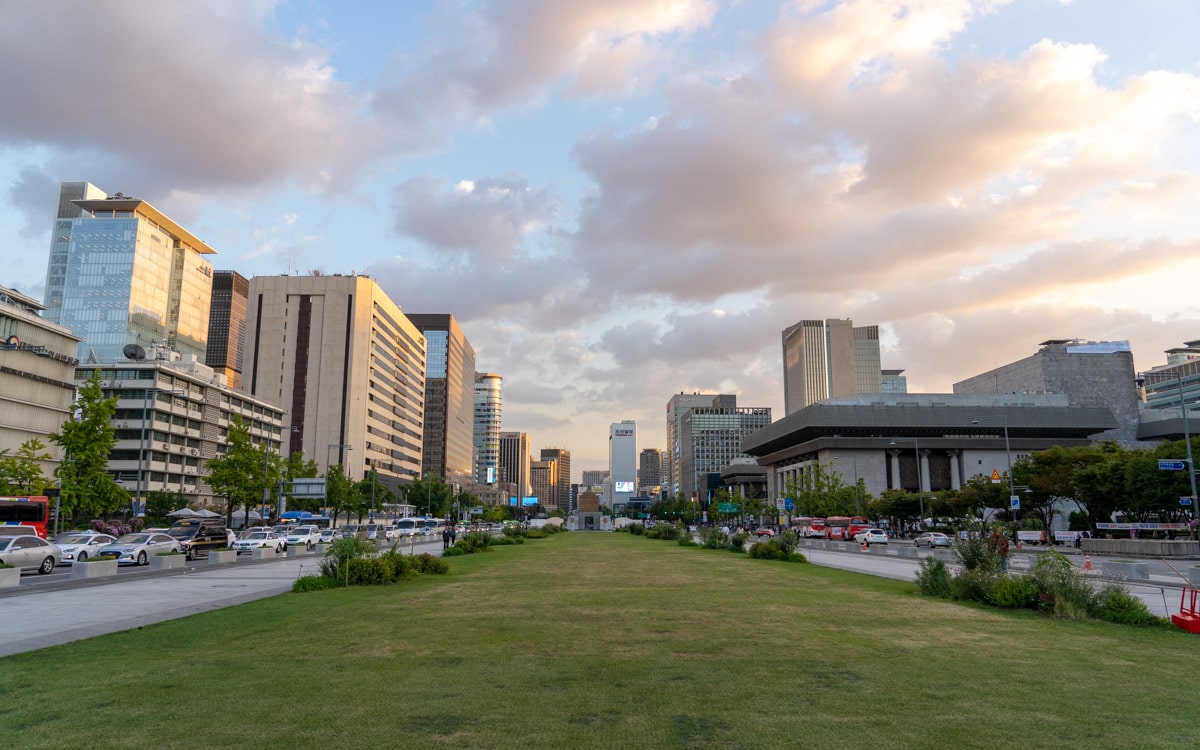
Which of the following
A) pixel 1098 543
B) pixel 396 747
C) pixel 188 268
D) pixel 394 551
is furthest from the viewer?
pixel 188 268

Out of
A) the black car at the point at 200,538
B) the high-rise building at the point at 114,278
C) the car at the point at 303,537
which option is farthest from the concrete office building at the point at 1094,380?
the high-rise building at the point at 114,278

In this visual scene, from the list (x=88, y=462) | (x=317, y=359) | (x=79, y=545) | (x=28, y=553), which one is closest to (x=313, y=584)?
(x=28, y=553)

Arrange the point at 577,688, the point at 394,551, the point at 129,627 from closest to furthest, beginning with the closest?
the point at 577,688 → the point at 129,627 → the point at 394,551

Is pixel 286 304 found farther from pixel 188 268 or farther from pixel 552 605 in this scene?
pixel 552 605

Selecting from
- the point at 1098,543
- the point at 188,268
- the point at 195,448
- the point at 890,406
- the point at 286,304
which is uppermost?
the point at 188,268

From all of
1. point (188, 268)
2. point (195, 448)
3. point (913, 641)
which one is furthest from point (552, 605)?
point (188, 268)

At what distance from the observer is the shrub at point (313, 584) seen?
22875 millimetres

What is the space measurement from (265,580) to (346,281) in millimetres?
118660

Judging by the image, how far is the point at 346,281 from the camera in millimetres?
138875

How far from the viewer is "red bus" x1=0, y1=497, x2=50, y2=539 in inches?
1673

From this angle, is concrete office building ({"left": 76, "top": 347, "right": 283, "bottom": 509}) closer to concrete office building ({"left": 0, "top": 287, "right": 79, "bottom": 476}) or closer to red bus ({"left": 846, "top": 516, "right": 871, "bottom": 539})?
concrete office building ({"left": 0, "top": 287, "right": 79, "bottom": 476})

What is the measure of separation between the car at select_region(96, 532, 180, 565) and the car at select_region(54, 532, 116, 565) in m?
0.51

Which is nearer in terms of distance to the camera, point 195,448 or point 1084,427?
point 195,448

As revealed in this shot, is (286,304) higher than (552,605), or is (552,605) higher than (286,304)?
(286,304)
